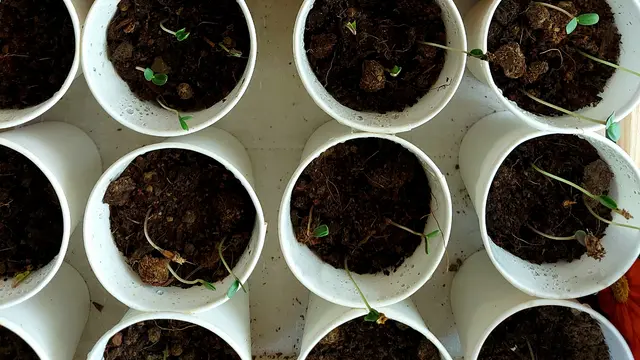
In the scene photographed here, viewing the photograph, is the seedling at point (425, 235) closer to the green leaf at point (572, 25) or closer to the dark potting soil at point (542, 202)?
the dark potting soil at point (542, 202)

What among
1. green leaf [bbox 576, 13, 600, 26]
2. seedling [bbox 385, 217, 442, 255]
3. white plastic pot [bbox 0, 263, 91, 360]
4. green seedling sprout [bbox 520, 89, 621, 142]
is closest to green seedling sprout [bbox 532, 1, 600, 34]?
green leaf [bbox 576, 13, 600, 26]

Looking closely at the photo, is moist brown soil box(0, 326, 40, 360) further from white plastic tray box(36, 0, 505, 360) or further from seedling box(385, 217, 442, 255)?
seedling box(385, 217, 442, 255)

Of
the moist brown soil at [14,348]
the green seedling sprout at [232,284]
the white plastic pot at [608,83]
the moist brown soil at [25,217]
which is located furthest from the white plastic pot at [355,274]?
the moist brown soil at [14,348]

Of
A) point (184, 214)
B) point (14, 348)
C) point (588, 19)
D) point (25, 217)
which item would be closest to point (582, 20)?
point (588, 19)

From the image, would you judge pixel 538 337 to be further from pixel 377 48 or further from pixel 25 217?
pixel 25 217

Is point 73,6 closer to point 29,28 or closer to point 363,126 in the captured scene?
point 29,28
